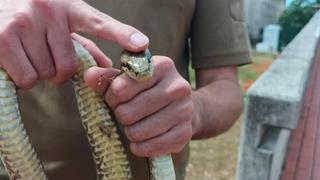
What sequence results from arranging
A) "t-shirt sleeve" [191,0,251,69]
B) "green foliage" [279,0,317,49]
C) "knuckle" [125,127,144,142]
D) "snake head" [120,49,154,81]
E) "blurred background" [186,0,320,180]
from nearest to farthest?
"snake head" [120,49,154,81]
"knuckle" [125,127,144,142]
"t-shirt sleeve" [191,0,251,69]
"blurred background" [186,0,320,180]
"green foliage" [279,0,317,49]

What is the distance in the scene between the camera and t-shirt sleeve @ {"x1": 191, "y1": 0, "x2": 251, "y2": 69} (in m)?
1.94

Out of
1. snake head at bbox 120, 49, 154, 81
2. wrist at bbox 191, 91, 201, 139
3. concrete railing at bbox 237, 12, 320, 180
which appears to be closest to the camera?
snake head at bbox 120, 49, 154, 81

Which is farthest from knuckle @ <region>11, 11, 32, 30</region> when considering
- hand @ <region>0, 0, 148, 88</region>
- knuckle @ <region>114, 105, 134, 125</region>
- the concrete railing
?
the concrete railing

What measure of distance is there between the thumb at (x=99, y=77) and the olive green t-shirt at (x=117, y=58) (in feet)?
1.57

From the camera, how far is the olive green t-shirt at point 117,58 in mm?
1722

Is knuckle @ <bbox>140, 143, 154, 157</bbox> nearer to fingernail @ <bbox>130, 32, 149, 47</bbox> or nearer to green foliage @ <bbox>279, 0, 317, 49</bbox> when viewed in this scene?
fingernail @ <bbox>130, 32, 149, 47</bbox>

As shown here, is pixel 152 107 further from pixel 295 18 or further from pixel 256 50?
pixel 256 50

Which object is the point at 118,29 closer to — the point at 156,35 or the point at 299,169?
the point at 156,35

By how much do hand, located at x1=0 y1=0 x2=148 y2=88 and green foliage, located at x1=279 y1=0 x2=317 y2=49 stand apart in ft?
20.6

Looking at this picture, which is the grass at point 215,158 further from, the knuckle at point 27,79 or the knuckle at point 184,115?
the knuckle at point 27,79

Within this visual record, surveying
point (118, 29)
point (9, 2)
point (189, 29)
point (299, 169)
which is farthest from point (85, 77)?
point (299, 169)

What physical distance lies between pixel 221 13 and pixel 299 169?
2786 millimetres

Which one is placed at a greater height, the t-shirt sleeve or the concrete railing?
the t-shirt sleeve

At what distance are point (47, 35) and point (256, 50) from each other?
26.7ft
